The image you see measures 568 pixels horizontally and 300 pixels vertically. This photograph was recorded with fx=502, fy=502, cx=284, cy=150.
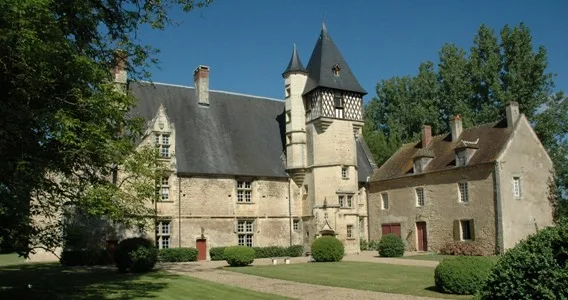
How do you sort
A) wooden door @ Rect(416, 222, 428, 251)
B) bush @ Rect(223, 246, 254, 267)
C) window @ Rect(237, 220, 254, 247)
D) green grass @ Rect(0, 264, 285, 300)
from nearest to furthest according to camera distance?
green grass @ Rect(0, 264, 285, 300) < bush @ Rect(223, 246, 254, 267) < wooden door @ Rect(416, 222, 428, 251) < window @ Rect(237, 220, 254, 247)

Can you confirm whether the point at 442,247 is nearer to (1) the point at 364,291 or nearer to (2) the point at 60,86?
(1) the point at 364,291

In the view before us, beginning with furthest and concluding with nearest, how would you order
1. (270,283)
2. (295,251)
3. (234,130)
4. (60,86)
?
1. (234,130)
2. (295,251)
3. (270,283)
4. (60,86)

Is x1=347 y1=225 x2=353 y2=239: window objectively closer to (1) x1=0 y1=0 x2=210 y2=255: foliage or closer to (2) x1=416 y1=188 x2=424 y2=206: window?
(2) x1=416 y1=188 x2=424 y2=206: window

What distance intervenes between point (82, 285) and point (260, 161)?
607 inches

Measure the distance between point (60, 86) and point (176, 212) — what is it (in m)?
16.7

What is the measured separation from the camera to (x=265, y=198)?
28.9 m

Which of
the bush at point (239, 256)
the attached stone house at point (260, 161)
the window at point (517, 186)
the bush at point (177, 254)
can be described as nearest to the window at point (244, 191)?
the attached stone house at point (260, 161)

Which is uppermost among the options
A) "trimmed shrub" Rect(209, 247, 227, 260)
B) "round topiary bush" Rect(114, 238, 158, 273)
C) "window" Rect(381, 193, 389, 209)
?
"window" Rect(381, 193, 389, 209)

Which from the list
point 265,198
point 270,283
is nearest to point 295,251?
point 265,198

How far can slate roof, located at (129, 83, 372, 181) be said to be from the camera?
27703 millimetres

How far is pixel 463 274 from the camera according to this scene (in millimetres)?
11766

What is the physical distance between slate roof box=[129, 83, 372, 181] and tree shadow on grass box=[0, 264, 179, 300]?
886 cm

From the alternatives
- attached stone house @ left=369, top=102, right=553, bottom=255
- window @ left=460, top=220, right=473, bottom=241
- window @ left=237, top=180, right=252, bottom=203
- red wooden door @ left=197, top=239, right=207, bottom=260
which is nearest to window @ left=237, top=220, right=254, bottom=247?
window @ left=237, top=180, right=252, bottom=203

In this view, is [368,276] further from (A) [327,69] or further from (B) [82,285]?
(A) [327,69]
